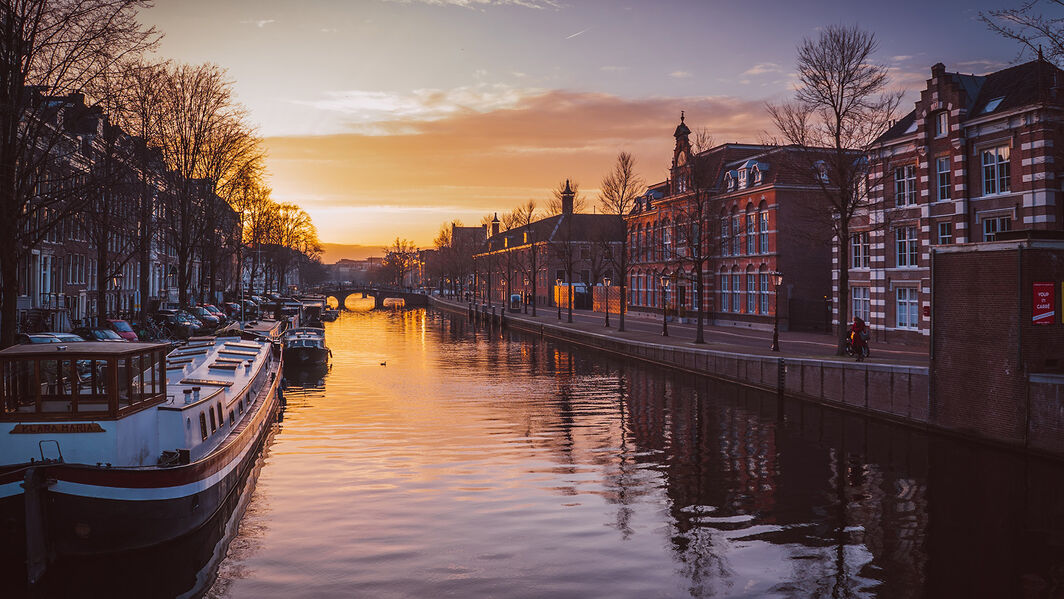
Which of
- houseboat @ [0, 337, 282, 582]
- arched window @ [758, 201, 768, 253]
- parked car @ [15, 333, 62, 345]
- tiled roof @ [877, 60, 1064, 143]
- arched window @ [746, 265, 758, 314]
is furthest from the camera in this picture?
arched window @ [746, 265, 758, 314]

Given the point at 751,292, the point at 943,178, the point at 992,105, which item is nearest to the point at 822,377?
the point at 943,178

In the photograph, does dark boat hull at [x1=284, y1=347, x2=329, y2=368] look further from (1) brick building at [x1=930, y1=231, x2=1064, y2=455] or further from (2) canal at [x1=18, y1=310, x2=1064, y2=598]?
(1) brick building at [x1=930, y1=231, x2=1064, y2=455]

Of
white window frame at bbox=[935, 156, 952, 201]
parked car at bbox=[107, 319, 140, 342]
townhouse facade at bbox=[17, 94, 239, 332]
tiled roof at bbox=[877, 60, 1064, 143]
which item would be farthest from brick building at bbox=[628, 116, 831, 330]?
parked car at bbox=[107, 319, 140, 342]

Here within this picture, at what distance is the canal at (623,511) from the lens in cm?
1410

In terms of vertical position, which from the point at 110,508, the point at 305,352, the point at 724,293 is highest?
the point at 724,293

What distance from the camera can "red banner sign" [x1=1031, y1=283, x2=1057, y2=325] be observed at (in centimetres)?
2319

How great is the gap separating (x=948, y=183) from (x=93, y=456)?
4104 cm

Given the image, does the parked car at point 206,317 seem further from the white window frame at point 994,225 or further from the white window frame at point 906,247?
the white window frame at point 994,225

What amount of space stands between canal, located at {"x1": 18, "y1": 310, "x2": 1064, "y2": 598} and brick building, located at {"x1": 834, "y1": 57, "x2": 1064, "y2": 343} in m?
15.2

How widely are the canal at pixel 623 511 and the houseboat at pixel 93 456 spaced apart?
0.89 m

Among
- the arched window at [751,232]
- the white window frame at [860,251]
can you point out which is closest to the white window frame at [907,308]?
the white window frame at [860,251]

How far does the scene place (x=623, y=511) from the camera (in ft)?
59.9

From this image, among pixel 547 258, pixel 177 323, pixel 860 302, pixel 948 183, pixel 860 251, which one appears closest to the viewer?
pixel 948 183

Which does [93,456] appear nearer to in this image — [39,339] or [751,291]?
[39,339]
